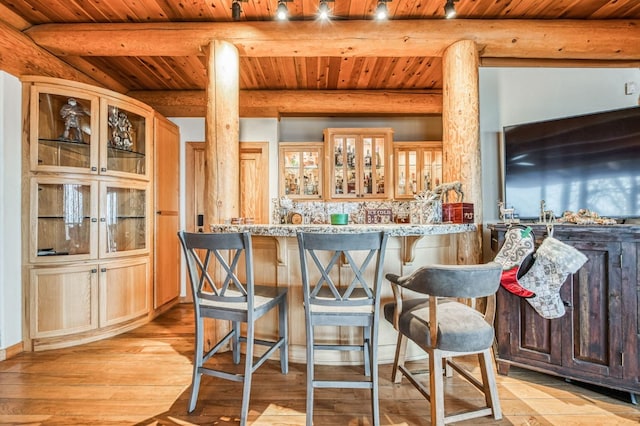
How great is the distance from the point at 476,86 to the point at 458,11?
0.65 meters

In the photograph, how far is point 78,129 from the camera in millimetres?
2688

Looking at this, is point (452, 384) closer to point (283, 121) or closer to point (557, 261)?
point (557, 261)

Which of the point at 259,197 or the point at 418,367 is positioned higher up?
the point at 259,197

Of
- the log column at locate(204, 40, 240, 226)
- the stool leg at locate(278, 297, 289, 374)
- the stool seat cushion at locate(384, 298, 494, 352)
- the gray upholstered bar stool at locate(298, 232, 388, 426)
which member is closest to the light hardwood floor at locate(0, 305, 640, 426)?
the stool leg at locate(278, 297, 289, 374)

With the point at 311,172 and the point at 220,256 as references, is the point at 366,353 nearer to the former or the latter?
the point at 220,256

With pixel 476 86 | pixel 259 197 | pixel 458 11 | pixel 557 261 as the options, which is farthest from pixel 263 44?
pixel 557 261

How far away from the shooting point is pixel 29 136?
246 cm

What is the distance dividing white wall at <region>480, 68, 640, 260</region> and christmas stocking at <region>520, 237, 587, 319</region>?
67cm

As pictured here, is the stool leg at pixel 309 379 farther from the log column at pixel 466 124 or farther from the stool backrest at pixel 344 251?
the log column at pixel 466 124

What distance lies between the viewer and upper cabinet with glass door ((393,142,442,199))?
429cm

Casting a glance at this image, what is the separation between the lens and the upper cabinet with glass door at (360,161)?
13.8 ft

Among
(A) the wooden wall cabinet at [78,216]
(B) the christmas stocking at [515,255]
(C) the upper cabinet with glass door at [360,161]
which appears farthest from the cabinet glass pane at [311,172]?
(B) the christmas stocking at [515,255]

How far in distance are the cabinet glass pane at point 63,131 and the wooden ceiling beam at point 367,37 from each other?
53 cm

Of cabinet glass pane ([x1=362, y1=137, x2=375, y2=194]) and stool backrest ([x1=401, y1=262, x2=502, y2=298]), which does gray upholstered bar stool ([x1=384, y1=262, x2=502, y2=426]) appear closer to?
stool backrest ([x1=401, y1=262, x2=502, y2=298])
